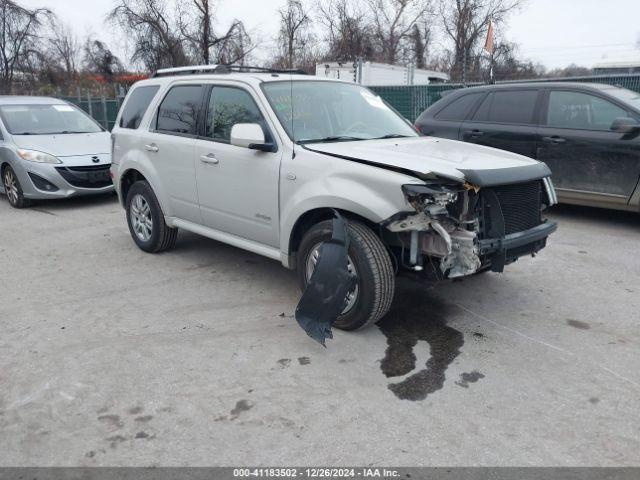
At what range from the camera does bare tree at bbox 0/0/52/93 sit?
1086 inches

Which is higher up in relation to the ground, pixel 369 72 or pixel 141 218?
pixel 369 72

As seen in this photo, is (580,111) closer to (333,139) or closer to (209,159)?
(333,139)

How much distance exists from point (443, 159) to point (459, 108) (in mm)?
4744

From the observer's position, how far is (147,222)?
6.25 meters

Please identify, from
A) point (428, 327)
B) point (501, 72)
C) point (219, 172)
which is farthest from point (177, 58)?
point (428, 327)

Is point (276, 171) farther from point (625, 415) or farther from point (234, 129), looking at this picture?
point (625, 415)

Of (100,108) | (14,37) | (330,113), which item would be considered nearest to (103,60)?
(14,37)

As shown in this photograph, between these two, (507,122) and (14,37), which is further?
(14,37)

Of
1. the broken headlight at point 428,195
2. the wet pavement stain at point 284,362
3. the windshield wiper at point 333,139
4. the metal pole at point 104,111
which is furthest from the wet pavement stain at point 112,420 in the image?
the metal pole at point 104,111

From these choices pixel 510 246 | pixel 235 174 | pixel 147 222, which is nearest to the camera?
pixel 510 246

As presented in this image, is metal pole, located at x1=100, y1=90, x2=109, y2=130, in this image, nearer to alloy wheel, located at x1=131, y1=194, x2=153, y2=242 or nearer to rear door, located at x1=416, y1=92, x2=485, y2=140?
rear door, located at x1=416, y1=92, x2=485, y2=140

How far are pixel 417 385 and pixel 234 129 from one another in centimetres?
243

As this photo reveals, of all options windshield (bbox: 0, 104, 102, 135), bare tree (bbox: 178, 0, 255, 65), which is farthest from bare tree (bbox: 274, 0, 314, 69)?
windshield (bbox: 0, 104, 102, 135)

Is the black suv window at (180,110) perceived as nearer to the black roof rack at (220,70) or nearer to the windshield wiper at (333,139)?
the black roof rack at (220,70)
